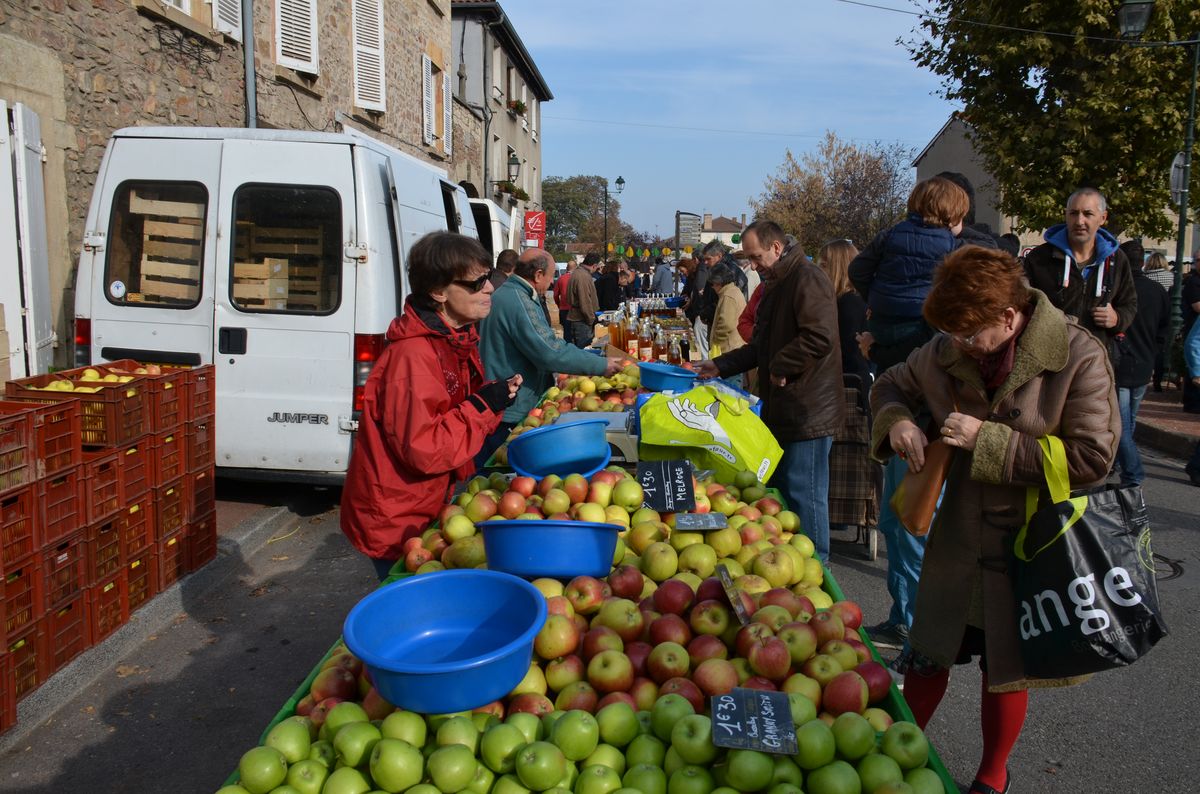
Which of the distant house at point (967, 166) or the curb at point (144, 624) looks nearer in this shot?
the curb at point (144, 624)

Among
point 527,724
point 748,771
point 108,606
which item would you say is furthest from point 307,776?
point 108,606

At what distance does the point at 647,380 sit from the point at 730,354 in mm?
532

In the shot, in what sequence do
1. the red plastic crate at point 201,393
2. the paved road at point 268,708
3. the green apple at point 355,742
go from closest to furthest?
the green apple at point 355,742 → the paved road at point 268,708 → the red plastic crate at point 201,393

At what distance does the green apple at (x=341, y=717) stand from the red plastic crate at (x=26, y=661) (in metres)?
2.21

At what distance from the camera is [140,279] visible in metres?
6.20

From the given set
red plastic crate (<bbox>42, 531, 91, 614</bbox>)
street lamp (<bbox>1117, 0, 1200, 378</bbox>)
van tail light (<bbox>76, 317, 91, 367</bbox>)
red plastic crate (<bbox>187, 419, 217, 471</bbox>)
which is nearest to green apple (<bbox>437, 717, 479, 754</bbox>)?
red plastic crate (<bbox>42, 531, 91, 614</bbox>)

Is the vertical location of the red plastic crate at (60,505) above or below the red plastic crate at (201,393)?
below

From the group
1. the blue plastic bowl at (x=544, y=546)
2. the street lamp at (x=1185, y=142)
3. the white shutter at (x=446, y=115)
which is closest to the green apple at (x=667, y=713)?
the blue plastic bowl at (x=544, y=546)

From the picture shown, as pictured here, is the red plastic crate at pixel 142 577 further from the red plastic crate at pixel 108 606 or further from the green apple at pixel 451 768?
the green apple at pixel 451 768

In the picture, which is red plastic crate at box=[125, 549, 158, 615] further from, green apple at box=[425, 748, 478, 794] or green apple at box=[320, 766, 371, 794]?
green apple at box=[425, 748, 478, 794]

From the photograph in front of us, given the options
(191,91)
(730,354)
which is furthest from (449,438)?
(191,91)

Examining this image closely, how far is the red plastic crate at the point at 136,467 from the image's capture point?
436 centimetres

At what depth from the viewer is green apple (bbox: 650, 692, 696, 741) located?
6.59 ft

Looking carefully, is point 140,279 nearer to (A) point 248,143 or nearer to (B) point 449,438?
(A) point 248,143
